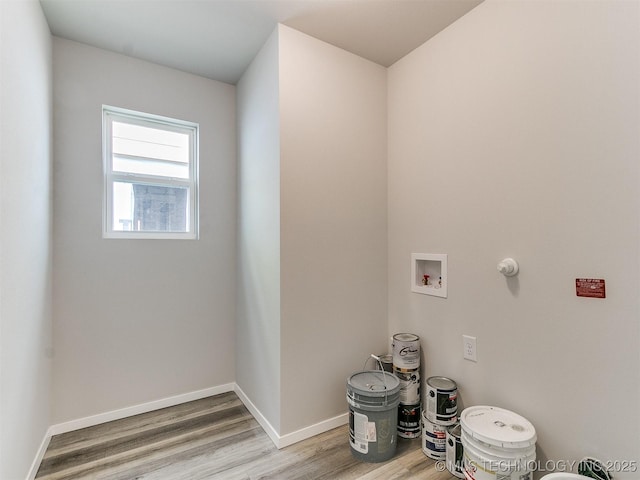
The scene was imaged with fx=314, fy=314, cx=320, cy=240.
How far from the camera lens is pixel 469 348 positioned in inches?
76.2

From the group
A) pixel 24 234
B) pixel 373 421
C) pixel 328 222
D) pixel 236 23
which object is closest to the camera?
pixel 24 234

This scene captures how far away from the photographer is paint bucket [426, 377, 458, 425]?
6.19 ft

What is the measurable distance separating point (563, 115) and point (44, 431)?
354 centimetres

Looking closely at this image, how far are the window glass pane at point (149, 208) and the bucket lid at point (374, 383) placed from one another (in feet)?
6.11

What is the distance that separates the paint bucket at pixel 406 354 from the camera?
84.2 inches

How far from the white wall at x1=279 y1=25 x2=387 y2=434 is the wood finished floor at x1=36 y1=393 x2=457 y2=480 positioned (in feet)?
0.74

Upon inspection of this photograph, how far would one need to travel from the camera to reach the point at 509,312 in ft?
5.72

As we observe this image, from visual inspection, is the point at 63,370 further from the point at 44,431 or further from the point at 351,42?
the point at 351,42

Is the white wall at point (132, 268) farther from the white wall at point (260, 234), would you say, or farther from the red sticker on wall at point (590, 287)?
the red sticker on wall at point (590, 287)

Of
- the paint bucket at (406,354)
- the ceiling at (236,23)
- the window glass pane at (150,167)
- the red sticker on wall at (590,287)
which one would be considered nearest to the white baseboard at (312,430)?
the paint bucket at (406,354)

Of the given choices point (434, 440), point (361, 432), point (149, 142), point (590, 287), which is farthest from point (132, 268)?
point (590, 287)

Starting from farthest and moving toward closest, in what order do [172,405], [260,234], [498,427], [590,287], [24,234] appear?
[172,405] < [260,234] < [24,234] < [498,427] < [590,287]

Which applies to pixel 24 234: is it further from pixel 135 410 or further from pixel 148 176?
pixel 135 410

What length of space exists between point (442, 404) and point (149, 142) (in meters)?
2.91
